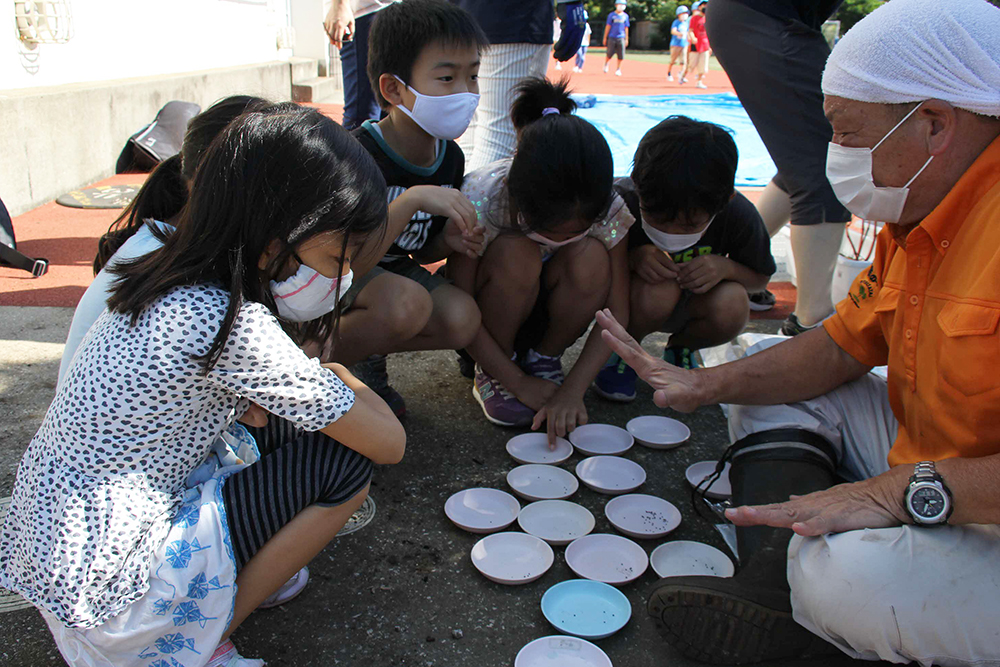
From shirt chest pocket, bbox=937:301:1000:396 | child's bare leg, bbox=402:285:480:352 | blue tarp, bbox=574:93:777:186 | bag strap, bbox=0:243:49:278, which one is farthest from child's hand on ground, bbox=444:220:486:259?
blue tarp, bbox=574:93:777:186

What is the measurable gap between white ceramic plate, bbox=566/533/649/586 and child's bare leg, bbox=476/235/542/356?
0.81m

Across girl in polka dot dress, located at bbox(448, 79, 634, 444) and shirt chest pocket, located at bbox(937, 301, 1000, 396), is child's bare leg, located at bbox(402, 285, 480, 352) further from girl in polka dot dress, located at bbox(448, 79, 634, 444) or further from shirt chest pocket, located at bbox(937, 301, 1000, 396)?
shirt chest pocket, located at bbox(937, 301, 1000, 396)

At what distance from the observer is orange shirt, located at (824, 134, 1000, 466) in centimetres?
142

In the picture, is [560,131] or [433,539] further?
[560,131]

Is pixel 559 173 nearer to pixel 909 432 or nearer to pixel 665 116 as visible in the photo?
pixel 909 432

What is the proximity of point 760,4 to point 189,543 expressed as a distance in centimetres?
270

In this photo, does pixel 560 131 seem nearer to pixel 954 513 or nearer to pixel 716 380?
pixel 716 380

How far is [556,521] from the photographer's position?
2.03 m

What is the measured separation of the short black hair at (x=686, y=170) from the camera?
7.62ft

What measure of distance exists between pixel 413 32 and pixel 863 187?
147 centimetres

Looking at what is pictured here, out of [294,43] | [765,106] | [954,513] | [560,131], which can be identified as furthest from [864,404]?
[294,43]

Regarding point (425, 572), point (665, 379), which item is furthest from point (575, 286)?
point (425, 572)

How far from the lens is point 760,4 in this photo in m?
2.93

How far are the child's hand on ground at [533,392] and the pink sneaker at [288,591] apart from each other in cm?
94
